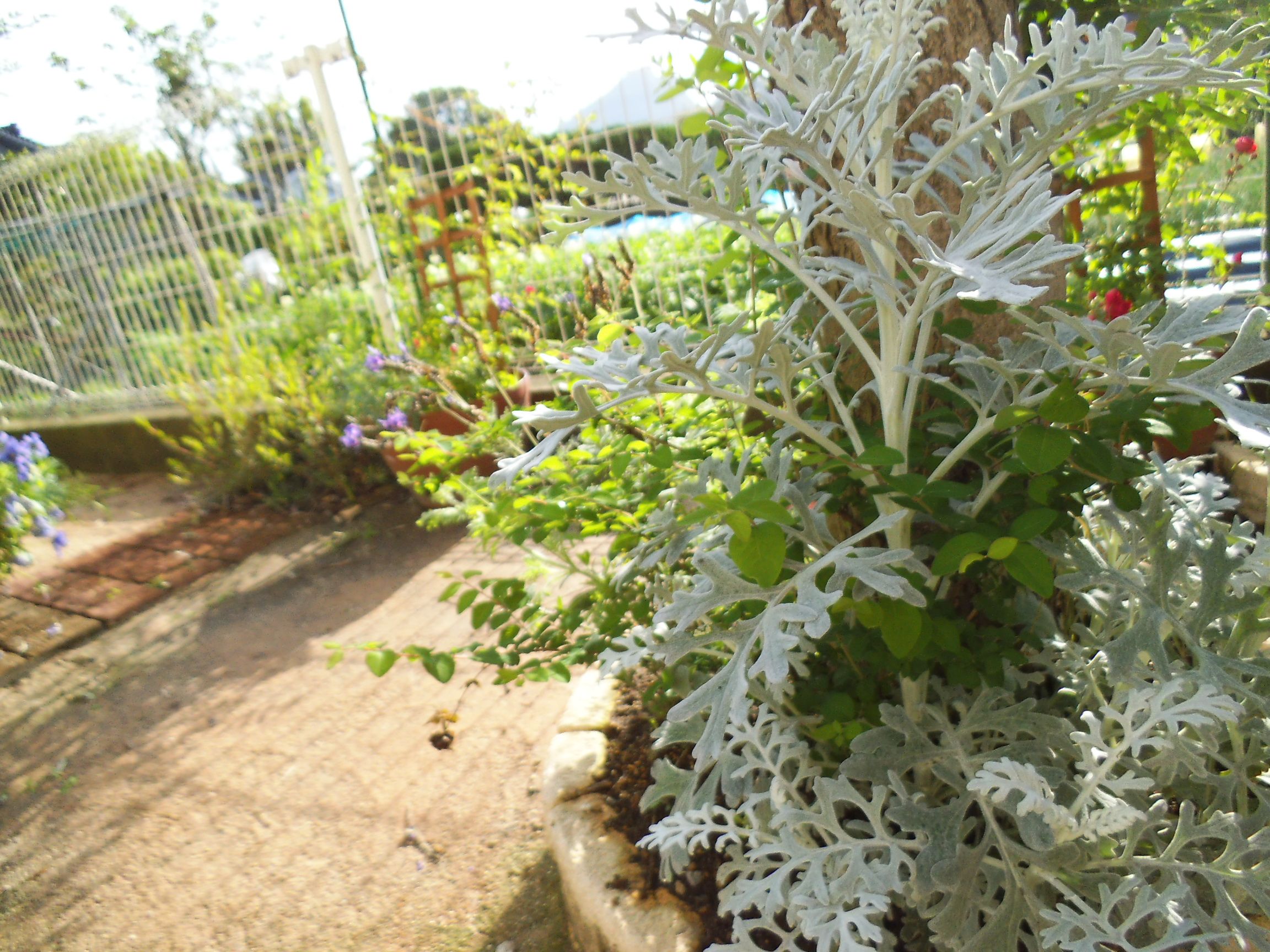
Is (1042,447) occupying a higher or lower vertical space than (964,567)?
higher

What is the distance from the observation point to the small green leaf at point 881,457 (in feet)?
3.37

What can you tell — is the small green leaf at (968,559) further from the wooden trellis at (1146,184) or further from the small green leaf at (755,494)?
the wooden trellis at (1146,184)

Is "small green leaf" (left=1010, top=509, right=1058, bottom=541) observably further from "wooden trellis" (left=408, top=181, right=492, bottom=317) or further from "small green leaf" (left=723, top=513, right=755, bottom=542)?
"wooden trellis" (left=408, top=181, right=492, bottom=317)

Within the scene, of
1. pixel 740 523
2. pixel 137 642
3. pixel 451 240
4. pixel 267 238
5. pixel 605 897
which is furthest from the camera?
pixel 267 238

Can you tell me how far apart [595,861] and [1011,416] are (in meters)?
1.03

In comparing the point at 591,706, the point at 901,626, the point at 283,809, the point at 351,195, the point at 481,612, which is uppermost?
the point at 351,195

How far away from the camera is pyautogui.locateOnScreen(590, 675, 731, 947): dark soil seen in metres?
1.36

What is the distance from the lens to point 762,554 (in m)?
1.00

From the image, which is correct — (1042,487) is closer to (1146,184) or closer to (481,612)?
(481,612)

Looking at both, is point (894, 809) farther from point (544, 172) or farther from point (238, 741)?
point (544, 172)

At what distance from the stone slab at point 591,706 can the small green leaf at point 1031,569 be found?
1022 mm

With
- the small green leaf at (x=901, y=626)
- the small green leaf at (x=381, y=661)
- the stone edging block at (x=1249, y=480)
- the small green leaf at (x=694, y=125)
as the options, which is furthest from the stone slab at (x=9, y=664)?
the stone edging block at (x=1249, y=480)

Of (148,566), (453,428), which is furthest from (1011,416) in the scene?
(148,566)

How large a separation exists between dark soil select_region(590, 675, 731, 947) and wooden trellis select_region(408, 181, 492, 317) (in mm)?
3215
